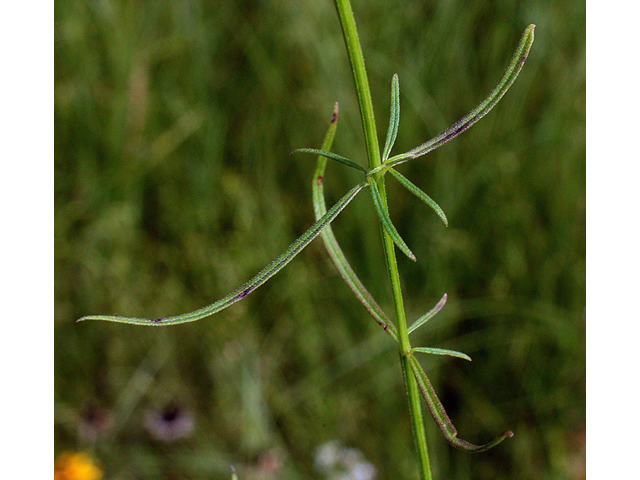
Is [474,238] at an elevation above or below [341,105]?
below

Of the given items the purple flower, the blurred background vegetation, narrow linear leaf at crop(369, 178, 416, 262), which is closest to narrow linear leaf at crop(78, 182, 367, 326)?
narrow linear leaf at crop(369, 178, 416, 262)

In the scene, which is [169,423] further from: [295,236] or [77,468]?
[295,236]

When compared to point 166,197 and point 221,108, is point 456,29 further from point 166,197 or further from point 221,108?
point 166,197

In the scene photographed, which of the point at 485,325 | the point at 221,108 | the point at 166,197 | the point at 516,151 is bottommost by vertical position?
the point at 485,325

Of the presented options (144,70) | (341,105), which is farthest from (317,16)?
(144,70)

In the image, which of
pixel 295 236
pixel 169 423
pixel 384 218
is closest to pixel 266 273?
pixel 384 218

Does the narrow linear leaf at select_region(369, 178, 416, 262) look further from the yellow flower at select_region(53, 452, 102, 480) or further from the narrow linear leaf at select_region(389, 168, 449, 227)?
the yellow flower at select_region(53, 452, 102, 480)

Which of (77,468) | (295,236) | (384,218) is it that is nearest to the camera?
(384,218)
